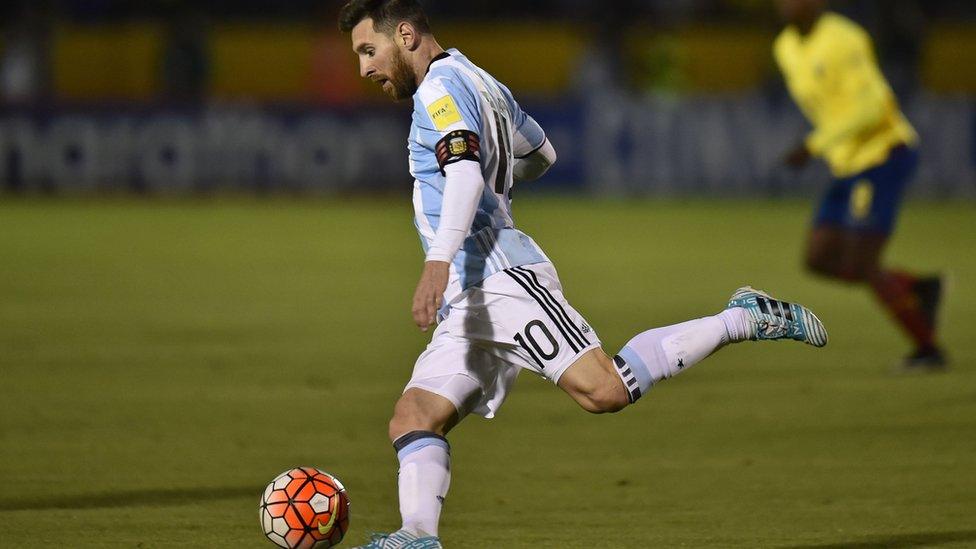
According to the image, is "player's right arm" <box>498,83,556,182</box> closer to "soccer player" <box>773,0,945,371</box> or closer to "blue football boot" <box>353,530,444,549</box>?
"blue football boot" <box>353,530,444,549</box>

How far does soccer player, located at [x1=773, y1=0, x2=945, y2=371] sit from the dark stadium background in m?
0.46

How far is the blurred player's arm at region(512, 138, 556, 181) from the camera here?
19.3 feet

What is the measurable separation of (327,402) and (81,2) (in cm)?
2112

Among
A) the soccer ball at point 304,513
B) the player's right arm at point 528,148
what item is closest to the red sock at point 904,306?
the player's right arm at point 528,148

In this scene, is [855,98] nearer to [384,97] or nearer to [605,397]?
[605,397]

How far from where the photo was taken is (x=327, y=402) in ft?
29.0

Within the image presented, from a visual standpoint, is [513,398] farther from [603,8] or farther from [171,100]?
[603,8]

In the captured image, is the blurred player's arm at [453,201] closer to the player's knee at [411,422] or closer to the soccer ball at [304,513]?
the player's knee at [411,422]

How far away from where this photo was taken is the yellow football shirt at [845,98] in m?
10.3

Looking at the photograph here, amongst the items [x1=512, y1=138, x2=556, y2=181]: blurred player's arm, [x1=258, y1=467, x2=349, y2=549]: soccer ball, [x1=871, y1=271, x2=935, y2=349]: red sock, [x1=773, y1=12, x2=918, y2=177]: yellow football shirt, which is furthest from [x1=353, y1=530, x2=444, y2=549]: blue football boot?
[x1=773, y1=12, x2=918, y2=177]: yellow football shirt

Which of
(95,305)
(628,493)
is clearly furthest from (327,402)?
(95,305)

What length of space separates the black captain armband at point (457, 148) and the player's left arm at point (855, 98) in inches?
217

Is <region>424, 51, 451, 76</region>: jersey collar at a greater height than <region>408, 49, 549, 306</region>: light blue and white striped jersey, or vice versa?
<region>424, 51, 451, 76</region>: jersey collar

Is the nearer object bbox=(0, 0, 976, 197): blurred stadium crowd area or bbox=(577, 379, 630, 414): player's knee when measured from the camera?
bbox=(577, 379, 630, 414): player's knee
